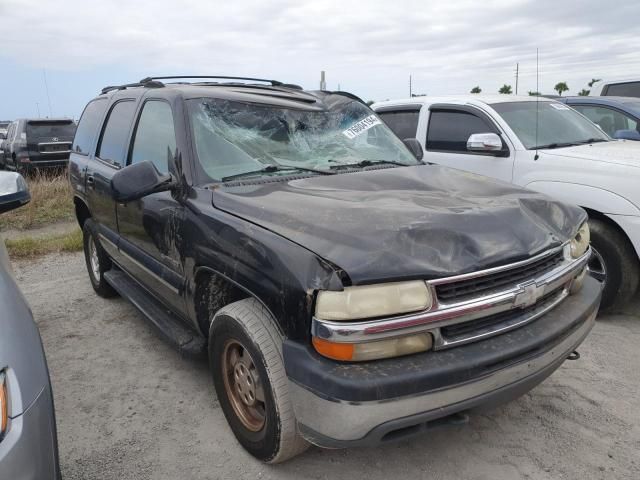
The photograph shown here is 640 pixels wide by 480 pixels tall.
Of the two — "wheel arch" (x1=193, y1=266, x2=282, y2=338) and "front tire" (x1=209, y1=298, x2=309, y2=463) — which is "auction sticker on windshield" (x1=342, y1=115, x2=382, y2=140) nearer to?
"wheel arch" (x1=193, y1=266, x2=282, y2=338)

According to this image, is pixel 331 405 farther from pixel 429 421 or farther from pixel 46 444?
pixel 46 444

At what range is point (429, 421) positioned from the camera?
2061 millimetres

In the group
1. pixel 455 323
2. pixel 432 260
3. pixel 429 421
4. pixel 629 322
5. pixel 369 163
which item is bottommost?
pixel 629 322

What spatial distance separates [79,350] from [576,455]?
3.41 meters

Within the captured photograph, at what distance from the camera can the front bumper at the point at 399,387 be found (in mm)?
1918

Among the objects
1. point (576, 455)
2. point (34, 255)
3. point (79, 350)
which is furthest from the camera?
point (34, 255)

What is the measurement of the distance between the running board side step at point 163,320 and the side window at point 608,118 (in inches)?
241

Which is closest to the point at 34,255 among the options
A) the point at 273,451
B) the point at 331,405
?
the point at 273,451

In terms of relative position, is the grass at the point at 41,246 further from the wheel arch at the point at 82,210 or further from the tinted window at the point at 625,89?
the tinted window at the point at 625,89

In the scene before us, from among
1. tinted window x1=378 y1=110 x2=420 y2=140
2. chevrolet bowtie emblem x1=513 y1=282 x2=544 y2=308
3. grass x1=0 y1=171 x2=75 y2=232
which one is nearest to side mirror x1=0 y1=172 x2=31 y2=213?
chevrolet bowtie emblem x1=513 y1=282 x2=544 y2=308

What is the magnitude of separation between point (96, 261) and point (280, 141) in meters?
2.78

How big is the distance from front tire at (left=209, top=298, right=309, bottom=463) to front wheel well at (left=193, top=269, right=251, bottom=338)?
240 millimetres

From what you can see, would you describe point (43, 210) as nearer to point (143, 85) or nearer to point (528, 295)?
point (143, 85)

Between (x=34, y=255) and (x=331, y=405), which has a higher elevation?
(x=331, y=405)
